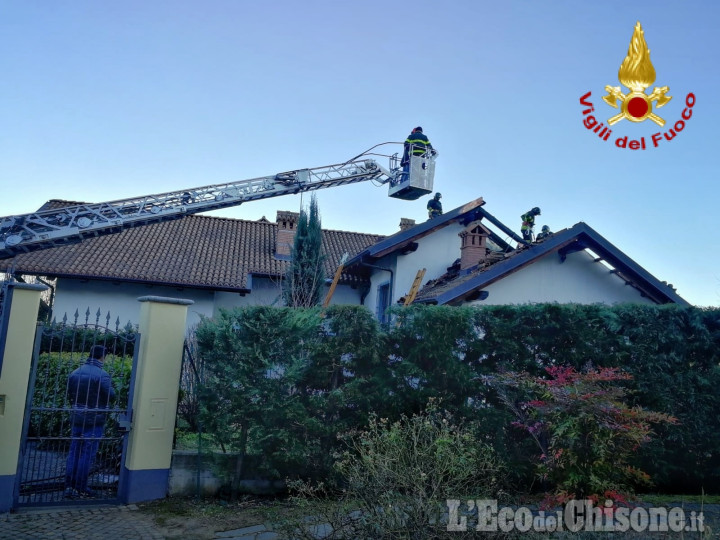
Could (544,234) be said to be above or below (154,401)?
above

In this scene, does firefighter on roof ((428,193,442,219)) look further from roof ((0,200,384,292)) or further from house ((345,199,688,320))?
roof ((0,200,384,292))

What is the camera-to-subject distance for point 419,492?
4.69 metres

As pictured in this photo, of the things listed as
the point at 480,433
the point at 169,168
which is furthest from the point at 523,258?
the point at 169,168

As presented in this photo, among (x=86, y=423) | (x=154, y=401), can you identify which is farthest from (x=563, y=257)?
(x=86, y=423)

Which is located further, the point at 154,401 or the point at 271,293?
the point at 271,293

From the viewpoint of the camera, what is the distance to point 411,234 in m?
16.8

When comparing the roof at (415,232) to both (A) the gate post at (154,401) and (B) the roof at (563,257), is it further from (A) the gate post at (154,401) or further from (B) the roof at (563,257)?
(A) the gate post at (154,401)

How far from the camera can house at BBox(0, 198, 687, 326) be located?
47.2ft

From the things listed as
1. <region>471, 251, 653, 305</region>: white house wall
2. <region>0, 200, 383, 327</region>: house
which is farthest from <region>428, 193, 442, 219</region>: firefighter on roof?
<region>471, 251, 653, 305</region>: white house wall

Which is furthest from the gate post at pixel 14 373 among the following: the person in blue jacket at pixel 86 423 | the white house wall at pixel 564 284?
the white house wall at pixel 564 284

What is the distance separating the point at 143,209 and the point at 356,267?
705 cm

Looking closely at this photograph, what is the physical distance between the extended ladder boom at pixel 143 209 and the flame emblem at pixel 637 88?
36.8 ft

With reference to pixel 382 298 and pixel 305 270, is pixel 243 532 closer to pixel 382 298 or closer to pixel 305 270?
pixel 382 298

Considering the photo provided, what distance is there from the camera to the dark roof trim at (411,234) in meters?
16.6
